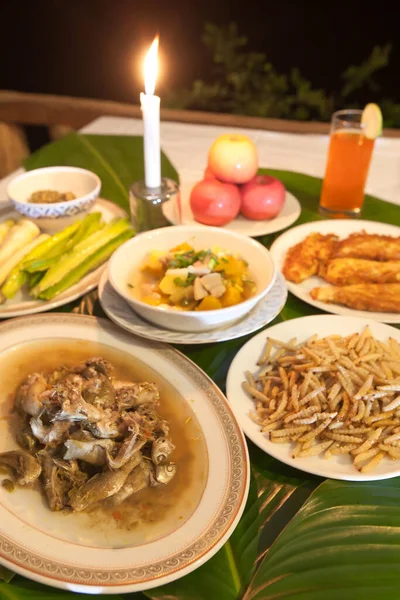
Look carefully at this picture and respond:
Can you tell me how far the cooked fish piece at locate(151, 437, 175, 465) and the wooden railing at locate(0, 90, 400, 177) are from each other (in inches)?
125

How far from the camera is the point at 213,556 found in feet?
3.82

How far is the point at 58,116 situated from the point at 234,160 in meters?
2.66

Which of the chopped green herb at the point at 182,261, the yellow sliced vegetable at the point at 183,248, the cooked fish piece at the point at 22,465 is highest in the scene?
the chopped green herb at the point at 182,261

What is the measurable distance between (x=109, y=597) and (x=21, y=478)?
1.25 ft

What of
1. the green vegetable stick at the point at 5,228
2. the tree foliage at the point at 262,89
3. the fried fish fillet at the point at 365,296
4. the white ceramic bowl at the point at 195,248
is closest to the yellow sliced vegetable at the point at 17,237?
the green vegetable stick at the point at 5,228

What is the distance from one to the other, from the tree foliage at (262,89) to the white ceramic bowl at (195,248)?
11.1ft

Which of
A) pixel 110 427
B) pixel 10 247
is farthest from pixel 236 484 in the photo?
pixel 10 247

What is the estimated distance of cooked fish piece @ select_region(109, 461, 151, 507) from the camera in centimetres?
124

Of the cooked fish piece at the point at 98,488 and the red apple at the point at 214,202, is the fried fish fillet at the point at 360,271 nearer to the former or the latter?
the red apple at the point at 214,202

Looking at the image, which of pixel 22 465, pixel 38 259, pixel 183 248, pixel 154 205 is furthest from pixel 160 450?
pixel 154 205

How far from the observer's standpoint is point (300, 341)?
178 centimetres

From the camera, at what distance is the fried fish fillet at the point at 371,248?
Result: 2.23m

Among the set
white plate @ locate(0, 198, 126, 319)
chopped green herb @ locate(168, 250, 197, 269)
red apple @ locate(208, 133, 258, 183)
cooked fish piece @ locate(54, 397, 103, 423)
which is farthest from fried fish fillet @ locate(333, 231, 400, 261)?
cooked fish piece @ locate(54, 397, 103, 423)

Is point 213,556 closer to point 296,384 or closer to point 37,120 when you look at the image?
point 296,384
